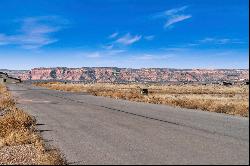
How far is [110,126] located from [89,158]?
6935mm

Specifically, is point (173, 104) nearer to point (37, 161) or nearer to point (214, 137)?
point (214, 137)

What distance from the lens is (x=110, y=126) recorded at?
17391 mm

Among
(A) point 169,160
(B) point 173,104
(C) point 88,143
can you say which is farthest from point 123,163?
(B) point 173,104

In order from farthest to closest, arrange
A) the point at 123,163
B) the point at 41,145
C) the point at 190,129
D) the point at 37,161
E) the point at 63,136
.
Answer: the point at 190,129 → the point at 63,136 → the point at 41,145 → the point at 37,161 → the point at 123,163

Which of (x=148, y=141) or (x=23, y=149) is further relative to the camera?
(x=148, y=141)

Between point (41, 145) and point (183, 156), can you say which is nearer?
Result: point (183, 156)

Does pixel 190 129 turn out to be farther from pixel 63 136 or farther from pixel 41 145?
pixel 41 145

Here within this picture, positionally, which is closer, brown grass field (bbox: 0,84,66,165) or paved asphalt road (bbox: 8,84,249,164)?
paved asphalt road (bbox: 8,84,249,164)

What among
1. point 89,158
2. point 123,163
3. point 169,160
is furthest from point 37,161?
point 169,160

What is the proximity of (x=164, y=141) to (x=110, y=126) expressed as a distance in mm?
4767

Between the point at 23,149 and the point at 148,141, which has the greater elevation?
the point at 148,141

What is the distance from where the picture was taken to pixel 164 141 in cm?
1293

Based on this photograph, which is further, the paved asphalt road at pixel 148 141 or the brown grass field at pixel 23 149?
the brown grass field at pixel 23 149

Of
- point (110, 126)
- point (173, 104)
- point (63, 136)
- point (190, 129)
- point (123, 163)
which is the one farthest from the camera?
point (173, 104)
